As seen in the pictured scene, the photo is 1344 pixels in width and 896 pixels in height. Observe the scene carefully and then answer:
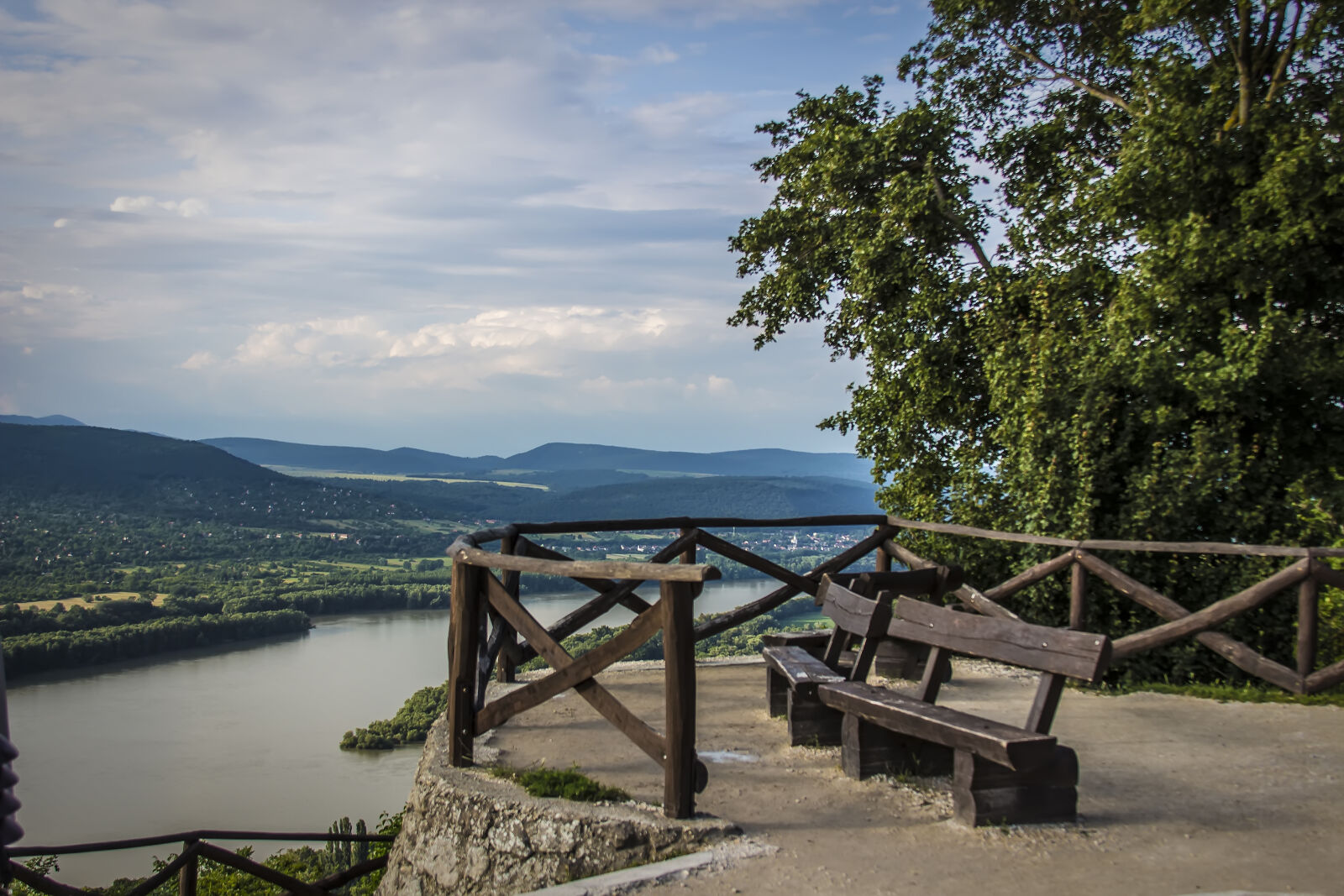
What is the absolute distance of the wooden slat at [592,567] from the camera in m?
3.86

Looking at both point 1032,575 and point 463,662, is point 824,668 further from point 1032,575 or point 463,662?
point 1032,575

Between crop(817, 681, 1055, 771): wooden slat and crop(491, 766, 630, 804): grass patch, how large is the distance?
1.11 m

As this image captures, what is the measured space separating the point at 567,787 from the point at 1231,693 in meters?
4.92

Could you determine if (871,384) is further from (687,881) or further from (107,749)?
(107,749)

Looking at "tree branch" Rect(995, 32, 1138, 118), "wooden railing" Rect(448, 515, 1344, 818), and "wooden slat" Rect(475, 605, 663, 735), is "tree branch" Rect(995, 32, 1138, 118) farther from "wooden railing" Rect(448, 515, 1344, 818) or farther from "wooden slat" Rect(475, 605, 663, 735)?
"wooden slat" Rect(475, 605, 663, 735)

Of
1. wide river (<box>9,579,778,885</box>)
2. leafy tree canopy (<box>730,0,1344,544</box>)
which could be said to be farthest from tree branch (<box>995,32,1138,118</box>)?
wide river (<box>9,579,778,885</box>)

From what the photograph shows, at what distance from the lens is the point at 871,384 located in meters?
12.2

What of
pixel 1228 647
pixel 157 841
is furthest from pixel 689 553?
pixel 1228 647

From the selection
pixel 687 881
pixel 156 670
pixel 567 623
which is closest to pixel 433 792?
pixel 687 881

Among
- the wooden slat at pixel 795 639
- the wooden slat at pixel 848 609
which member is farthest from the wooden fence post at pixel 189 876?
the wooden slat at pixel 848 609

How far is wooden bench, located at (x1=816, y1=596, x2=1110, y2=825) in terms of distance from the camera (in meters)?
3.83

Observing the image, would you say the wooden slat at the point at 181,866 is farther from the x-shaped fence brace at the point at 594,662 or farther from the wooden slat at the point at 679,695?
the wooden slat at the point at 679,695

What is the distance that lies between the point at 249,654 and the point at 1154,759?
4733 cm

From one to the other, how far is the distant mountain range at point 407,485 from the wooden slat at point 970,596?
150ft
